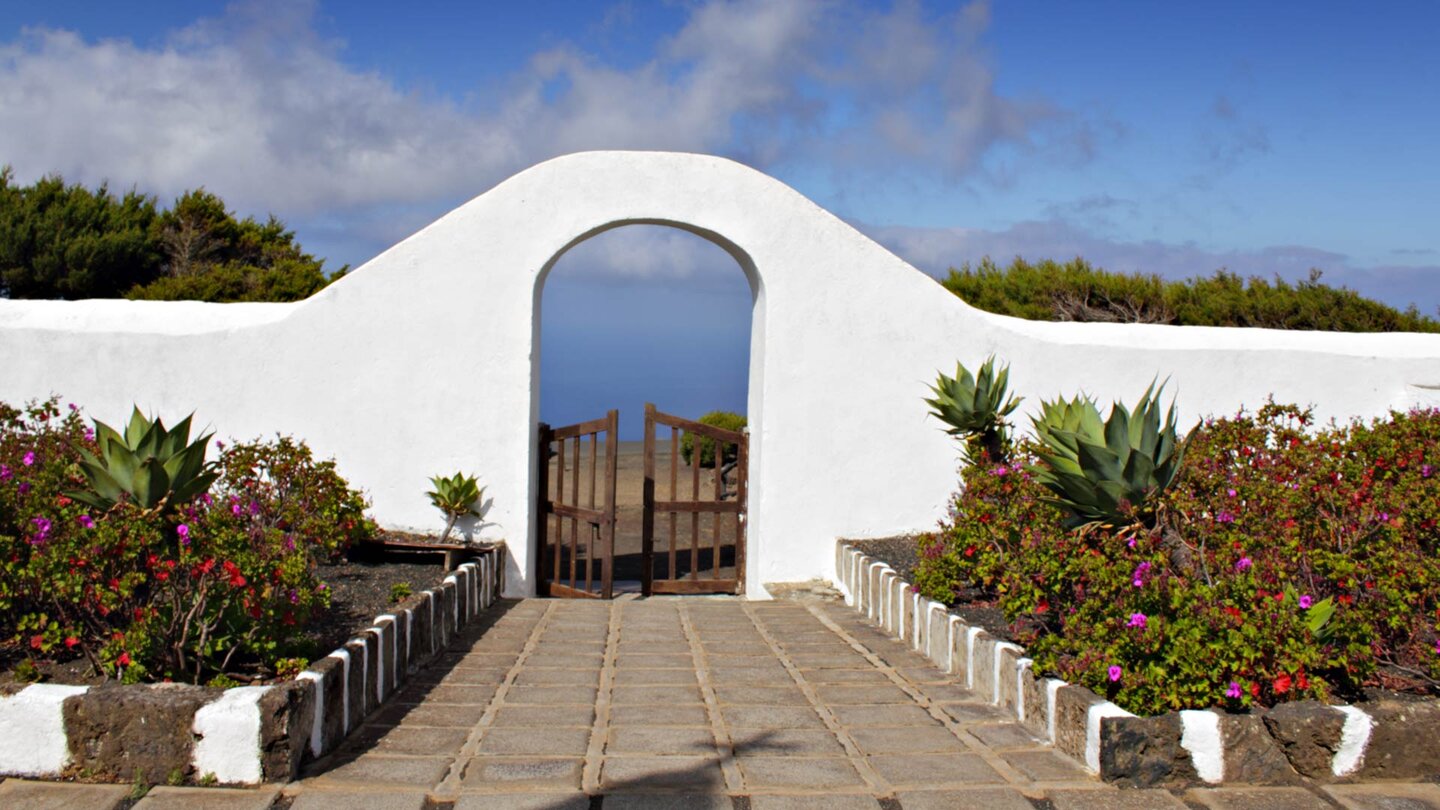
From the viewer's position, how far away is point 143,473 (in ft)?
15.6

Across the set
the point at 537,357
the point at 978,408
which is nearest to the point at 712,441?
the point at 537,357

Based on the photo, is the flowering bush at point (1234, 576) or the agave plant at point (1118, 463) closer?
the flowering bush at point (1234, 576)

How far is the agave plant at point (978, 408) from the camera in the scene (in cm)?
785

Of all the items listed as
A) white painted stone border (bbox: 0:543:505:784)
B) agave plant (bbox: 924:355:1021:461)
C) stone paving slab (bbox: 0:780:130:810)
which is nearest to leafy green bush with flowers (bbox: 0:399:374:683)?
white painted stone border (bbox: 0:543:505:784)

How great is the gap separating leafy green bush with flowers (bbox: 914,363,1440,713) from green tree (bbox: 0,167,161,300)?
1386 cm

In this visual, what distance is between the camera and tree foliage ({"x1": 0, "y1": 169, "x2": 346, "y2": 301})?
15469 mm

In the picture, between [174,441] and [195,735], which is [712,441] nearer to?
[174,441]

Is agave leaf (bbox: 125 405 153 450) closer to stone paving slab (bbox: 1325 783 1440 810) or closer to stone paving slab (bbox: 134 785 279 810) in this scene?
stone paving slab (bbox: 134 785 279 810)

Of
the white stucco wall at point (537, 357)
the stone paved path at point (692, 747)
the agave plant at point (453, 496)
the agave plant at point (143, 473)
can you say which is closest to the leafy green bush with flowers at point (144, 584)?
the agave plant at point (143, 473)

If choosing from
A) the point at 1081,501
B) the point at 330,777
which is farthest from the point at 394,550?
the point at 1081,501

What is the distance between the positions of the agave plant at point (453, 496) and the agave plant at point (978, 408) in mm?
3442

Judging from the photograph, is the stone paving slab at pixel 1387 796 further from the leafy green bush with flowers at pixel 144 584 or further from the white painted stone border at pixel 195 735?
the leafy green bush with flowers at pixel 144 584

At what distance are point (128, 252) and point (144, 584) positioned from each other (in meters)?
13.4

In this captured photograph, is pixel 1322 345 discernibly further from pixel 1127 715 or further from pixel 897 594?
pixel 1127 715
